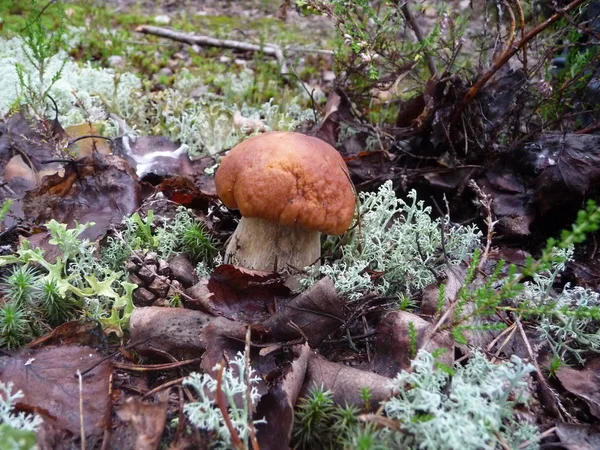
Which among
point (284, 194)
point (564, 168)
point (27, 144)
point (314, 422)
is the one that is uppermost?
point (564, 168)

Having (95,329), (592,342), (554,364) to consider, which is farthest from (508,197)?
(95,329)

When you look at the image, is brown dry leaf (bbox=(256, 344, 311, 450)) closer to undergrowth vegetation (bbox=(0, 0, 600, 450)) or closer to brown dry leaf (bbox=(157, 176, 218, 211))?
undergrowth vegetation (bbox=(0, 0, 600, 450))

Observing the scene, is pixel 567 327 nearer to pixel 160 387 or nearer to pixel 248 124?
pixel 160 387

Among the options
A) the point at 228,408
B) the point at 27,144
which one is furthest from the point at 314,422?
the point at 27,144

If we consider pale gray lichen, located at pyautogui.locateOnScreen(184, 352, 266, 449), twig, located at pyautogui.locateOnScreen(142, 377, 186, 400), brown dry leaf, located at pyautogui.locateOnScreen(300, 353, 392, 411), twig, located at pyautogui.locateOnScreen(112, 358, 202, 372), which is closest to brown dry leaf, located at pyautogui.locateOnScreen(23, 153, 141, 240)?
twig, located at pyautogui.locateOnScreen(112, 358, 202, 372)

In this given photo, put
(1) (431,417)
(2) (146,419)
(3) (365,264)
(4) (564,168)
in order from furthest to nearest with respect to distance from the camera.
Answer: (4) (564,168)
(3) (365,264)
(2) (146,419)
(1) (431,417)

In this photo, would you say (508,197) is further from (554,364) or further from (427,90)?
(554,364)
